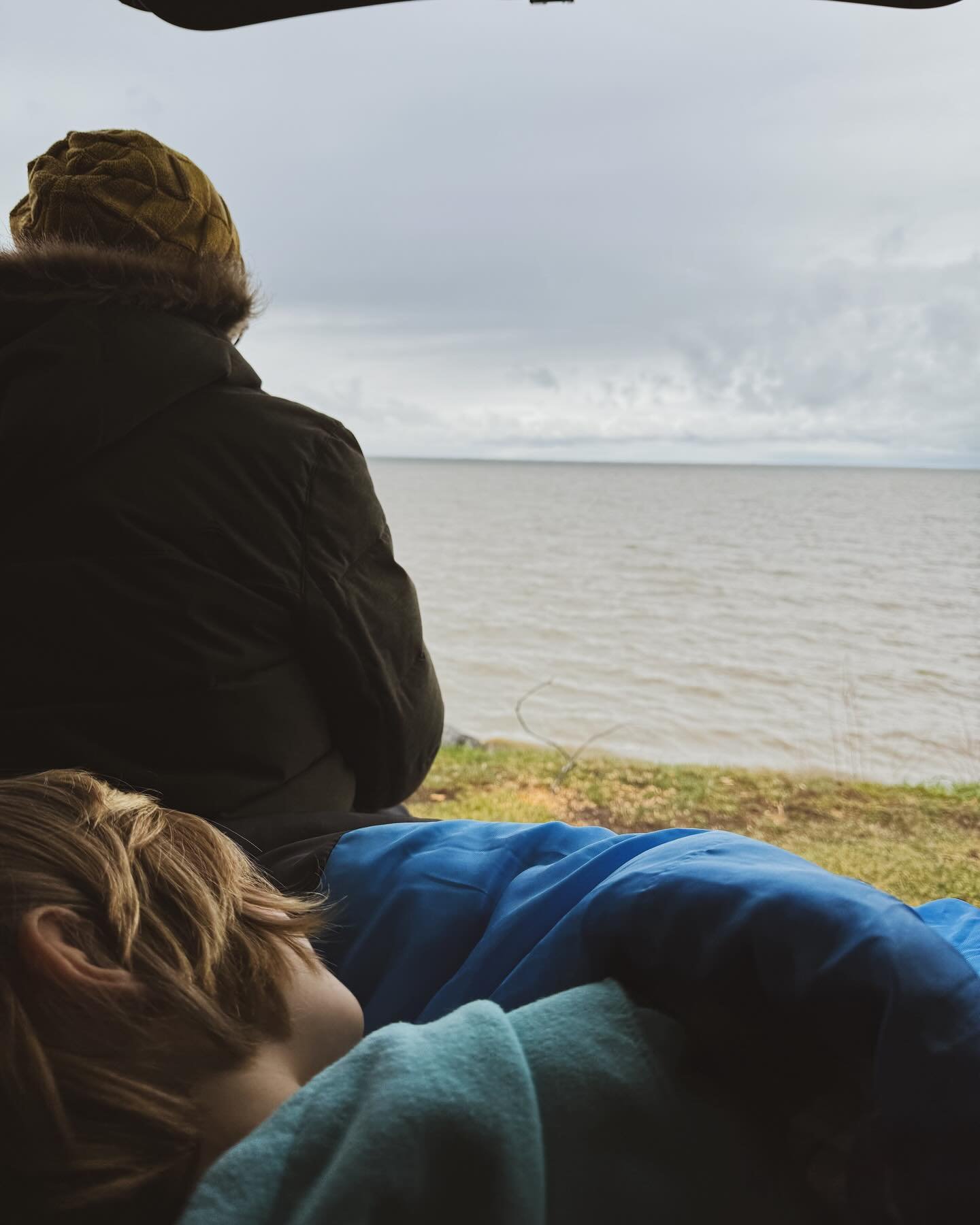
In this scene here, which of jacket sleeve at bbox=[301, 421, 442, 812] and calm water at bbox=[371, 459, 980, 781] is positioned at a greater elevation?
jacket sleeve at bbox=[301, 421, 442, 812]

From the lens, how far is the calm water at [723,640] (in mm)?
5082

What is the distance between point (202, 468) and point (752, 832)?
2185 millimetres

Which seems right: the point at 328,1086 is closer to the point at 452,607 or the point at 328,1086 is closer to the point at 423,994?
the point at 423,994

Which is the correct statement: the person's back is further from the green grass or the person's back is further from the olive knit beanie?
the green grass

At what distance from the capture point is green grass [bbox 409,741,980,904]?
2.42 m

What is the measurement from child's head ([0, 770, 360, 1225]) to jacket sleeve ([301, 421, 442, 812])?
510 millimetres

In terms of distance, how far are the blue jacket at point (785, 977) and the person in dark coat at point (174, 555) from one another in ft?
1.56

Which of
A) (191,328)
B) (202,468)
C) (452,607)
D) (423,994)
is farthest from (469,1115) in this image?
(452,607)

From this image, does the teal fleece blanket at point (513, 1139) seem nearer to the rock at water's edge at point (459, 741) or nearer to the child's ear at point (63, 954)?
the child's ear at point (63, 954)

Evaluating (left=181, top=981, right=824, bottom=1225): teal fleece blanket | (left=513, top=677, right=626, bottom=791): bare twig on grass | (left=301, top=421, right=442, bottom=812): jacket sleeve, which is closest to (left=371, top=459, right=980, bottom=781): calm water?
(left=513, top=677, right=626, bottom=791): bare twig on grass

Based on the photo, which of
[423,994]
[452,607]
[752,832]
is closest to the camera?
[423,994]

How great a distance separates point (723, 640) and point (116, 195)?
694 cm

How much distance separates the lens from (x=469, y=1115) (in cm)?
46

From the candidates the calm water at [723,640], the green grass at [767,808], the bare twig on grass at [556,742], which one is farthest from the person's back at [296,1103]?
the calm water at [723,640]
